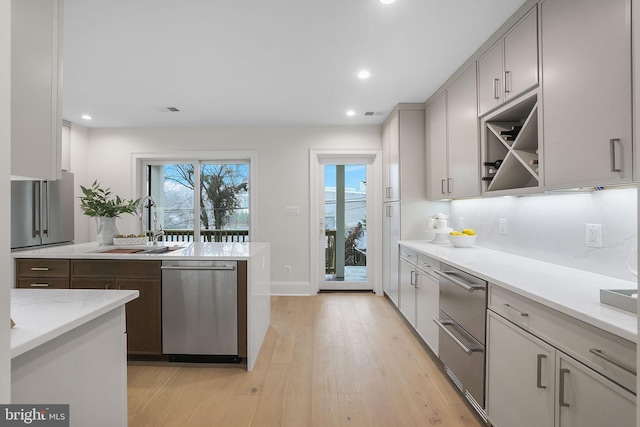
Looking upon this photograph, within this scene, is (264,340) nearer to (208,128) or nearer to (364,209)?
(364,209)

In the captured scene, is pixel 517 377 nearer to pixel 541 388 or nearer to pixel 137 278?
pixel 541 388

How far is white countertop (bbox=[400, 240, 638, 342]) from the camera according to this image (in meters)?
1.05

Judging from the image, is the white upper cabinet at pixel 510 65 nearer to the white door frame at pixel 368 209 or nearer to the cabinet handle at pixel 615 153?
the cabinet handle at pixel 615 153

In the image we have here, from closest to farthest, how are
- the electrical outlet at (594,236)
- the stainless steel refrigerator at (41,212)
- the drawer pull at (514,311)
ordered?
the drawer pull at (514,311) → the electrical outlet at (594,236) → the stainless steel refrigerator at (41,212)

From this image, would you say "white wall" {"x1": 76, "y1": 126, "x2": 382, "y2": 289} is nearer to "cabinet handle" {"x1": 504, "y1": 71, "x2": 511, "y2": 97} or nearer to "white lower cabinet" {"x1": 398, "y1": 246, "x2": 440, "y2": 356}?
"white lower cabinet" {"x1": 398, "y1": 246, "x2": 440, "y2": 356}

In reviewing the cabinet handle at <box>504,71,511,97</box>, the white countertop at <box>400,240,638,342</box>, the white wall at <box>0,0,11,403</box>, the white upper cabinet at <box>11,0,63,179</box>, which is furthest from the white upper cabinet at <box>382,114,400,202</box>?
Answer: the white wall at <box>0,0,11,403</box>

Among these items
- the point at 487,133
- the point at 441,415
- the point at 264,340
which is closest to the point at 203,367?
the point at 264,340

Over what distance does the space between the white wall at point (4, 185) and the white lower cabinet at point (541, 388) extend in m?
1.71

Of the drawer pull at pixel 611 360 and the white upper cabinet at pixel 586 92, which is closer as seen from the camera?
the drawer pull at pixel 611 360

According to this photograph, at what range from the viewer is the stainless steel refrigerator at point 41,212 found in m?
3.64

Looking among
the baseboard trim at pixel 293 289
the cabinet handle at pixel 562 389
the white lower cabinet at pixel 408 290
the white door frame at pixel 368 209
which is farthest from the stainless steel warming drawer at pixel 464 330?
the baseboard trim at pixel 293 289

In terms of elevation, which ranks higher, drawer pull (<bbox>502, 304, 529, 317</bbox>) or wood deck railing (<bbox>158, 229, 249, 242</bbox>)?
wood deck railing (<bbox>158, 229, 249, 242</bbox>)

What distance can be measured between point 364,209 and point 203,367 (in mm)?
3004

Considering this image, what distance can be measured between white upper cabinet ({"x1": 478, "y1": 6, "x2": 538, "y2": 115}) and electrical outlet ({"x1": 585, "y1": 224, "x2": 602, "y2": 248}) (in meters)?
0.87
